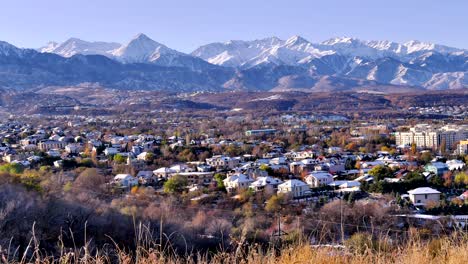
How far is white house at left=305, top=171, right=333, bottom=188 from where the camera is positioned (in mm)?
16953

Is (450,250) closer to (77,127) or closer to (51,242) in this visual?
(51,242)

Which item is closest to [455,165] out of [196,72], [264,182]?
[264,182]

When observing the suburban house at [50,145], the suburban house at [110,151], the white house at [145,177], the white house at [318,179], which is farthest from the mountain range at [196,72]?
the white house at [318,179]

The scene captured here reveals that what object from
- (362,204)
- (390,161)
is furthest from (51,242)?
(390,161)

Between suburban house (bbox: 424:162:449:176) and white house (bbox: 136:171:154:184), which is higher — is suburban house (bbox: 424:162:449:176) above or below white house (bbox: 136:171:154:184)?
below

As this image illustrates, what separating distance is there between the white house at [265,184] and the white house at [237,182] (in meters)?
0.23

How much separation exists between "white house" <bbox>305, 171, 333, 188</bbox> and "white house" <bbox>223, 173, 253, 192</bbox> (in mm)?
1787

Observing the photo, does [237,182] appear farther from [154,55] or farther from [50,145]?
[154,55]

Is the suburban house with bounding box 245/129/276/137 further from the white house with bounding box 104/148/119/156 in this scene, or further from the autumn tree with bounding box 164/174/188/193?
the autumn tree with bounding box 164/174/188/193

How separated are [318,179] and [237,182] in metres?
2.52

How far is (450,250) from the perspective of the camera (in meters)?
2.40

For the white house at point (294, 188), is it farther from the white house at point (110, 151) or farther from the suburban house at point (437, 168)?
the white house at point (110, 151)

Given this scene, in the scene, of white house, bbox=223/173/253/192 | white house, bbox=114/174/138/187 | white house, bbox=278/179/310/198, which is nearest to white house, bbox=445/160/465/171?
white house, bbox=278/179/310/198

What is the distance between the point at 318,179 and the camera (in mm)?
17188
